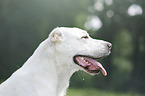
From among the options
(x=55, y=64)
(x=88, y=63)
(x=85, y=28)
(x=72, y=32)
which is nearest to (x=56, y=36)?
(x=72, y=32)

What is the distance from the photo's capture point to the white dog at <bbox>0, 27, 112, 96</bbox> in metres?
4.12

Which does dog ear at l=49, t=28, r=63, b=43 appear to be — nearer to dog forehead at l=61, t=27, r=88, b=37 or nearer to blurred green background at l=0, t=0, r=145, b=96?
dog forehead at l=61, t=27, r=88, b=37

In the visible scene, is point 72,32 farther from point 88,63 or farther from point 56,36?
point 88,63

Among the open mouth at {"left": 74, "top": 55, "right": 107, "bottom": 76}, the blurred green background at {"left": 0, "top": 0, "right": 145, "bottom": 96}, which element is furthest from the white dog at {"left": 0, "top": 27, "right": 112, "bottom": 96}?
the blurred green background at {"left": 0, "top": 0, "right": 145, "bottom": 96}

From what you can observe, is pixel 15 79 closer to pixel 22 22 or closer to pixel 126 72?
pixel 22 22

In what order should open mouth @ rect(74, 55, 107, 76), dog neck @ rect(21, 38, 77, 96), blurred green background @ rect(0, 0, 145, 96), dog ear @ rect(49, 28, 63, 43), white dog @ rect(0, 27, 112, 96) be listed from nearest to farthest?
white dog @ rect(0, 27, 112, 96) → dog neck @ rect(21, 38, 77, 96) → dog ear @ rect(49, 28, 63, 43) → open mouth @ rect(74, 55, 107, 76) → blurred green background @ rect(0, 0, 145, 96)

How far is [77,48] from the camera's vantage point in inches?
181

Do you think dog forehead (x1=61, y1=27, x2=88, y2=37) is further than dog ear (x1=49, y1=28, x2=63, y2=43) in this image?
Yes

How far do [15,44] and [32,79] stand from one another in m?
20.9

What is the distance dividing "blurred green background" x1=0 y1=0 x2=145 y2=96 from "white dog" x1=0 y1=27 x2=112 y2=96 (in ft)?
50.9

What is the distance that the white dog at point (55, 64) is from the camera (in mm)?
4117

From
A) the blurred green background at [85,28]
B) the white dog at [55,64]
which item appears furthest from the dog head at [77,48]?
the blurred green background at [85,28]

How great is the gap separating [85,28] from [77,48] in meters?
23.6

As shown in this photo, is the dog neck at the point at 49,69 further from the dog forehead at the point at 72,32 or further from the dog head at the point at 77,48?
the dog forehead at the point at 72,32
